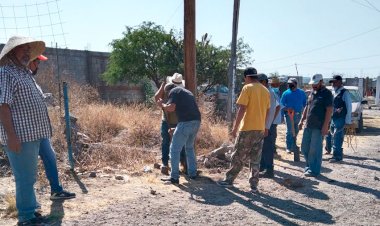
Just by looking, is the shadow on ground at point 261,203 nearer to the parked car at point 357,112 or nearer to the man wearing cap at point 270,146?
the man wearing cap at point 270,146

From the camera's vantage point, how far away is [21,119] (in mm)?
4355

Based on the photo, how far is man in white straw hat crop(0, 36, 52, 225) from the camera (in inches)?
167

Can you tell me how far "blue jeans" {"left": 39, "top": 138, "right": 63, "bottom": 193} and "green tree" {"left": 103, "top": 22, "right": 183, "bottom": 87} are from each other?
1143 centimetres

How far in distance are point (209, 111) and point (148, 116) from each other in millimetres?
1779

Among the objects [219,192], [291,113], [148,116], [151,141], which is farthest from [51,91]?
[219,192]

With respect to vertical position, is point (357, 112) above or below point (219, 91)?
below

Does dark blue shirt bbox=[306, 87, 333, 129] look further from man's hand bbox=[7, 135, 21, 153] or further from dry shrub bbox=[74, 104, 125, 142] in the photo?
man's hand bbox=[7, 135, 21, 153]

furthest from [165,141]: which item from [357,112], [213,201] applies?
[357,112]

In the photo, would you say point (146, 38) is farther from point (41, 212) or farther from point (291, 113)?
point (41, 212)

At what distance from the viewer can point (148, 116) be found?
11.4 meters

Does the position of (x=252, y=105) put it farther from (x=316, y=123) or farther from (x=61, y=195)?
(x=61, y=195)

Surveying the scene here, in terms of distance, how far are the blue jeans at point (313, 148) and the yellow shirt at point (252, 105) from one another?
5.57ft

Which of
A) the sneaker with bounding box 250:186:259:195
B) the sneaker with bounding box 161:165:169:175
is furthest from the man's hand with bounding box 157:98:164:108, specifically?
the sneaker with bounding box 250:186:259:195

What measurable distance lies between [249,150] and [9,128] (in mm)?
3469
